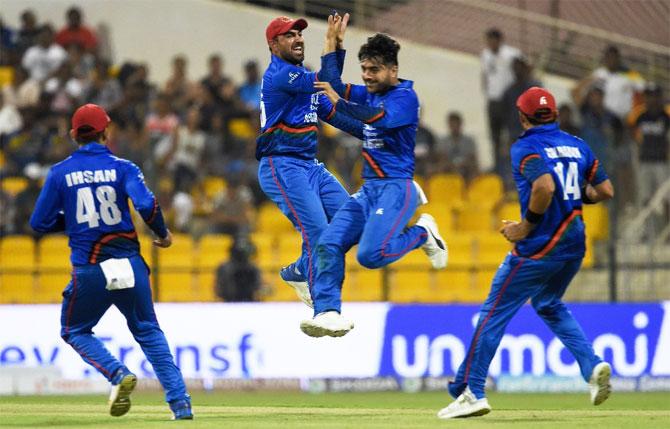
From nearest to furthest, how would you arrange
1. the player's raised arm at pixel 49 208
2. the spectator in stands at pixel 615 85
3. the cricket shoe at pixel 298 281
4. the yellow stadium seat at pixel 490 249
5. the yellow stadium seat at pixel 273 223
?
the player's raised arm at pixel 49 208 → the cricket shoe at pixel 298 281 → the yellow stadium seat at pixel 490 249 → the yellow stadium seat at pixel 273 223 → the spectator in stands at pixel 615 85

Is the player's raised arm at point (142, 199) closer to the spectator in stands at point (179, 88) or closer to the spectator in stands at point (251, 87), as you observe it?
the spectator in stands at point (179, 88)

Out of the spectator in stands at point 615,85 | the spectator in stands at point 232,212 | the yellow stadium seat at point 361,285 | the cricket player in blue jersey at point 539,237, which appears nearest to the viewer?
the cricket player in blue jersey at point 539,237

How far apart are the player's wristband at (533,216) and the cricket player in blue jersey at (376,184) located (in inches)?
37.7

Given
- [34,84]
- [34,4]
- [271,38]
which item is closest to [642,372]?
[271,38]

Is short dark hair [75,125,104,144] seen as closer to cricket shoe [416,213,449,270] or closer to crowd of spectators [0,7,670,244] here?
cricket shoe [416,213,449,270]

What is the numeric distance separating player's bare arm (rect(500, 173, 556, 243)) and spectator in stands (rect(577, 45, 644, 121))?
36.6 feet

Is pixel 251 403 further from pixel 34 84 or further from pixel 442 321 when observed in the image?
pixel 34 84

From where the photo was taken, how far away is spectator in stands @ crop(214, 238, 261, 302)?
20.0 metres

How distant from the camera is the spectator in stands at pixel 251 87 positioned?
2411 cm

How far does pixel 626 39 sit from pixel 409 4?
3.69 m

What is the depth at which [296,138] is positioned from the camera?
515 inches

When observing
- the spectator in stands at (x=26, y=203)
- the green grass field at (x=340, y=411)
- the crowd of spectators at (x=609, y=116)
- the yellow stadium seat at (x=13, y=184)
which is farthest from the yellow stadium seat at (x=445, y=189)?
the yellow stadium seat at (x=13, y=184)

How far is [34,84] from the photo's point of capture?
2423 cm

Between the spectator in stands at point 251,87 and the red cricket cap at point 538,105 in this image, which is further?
the spectator in stands at point 251,87
